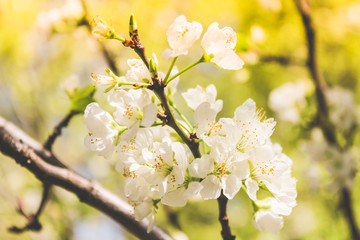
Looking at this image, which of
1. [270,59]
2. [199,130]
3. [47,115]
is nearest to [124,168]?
[199,130]

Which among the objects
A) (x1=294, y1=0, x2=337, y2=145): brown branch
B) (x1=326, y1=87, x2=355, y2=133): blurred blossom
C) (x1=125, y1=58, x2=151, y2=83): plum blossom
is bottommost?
(x1=326, y1=87, x2=355, y2=133): blurred blossom

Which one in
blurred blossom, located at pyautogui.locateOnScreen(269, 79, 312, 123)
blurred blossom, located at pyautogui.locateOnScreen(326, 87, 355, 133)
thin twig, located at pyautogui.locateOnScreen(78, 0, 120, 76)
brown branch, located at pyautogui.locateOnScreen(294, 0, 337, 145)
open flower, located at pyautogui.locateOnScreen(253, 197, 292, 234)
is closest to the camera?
open flower, located at pyautogui.locateOnScreen(253, 197, 292, 234)

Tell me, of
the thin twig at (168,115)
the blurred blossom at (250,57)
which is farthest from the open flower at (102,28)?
the blurred blossom at (250,57)

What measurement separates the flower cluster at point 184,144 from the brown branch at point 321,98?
32.3 inches

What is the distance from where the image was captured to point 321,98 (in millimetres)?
1678

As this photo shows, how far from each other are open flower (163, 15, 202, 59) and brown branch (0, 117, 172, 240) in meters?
0.47

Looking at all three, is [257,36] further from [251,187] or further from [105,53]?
[251,187]

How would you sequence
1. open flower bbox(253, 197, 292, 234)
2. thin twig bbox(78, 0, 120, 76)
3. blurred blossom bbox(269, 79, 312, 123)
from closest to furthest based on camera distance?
open flower bbox(253, 197, 292, 234)
thin twig bbox(78, 0, 120, 76)
blurred blossom bbox(269, 79, 312, 123)

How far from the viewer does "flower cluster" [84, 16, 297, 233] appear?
73cm

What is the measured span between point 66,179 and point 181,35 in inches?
20.6

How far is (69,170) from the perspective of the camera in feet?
3.12

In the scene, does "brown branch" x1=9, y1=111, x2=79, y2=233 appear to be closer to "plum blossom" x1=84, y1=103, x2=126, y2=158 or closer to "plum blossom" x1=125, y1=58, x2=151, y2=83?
"plum blossom" x1=84, y1=103, x2=126, y2=158

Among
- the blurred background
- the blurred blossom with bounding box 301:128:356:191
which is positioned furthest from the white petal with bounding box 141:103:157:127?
the blurred blossom with bounding box 301:128:356:191

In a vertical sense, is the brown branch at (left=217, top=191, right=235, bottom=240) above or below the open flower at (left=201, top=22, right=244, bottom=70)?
below
